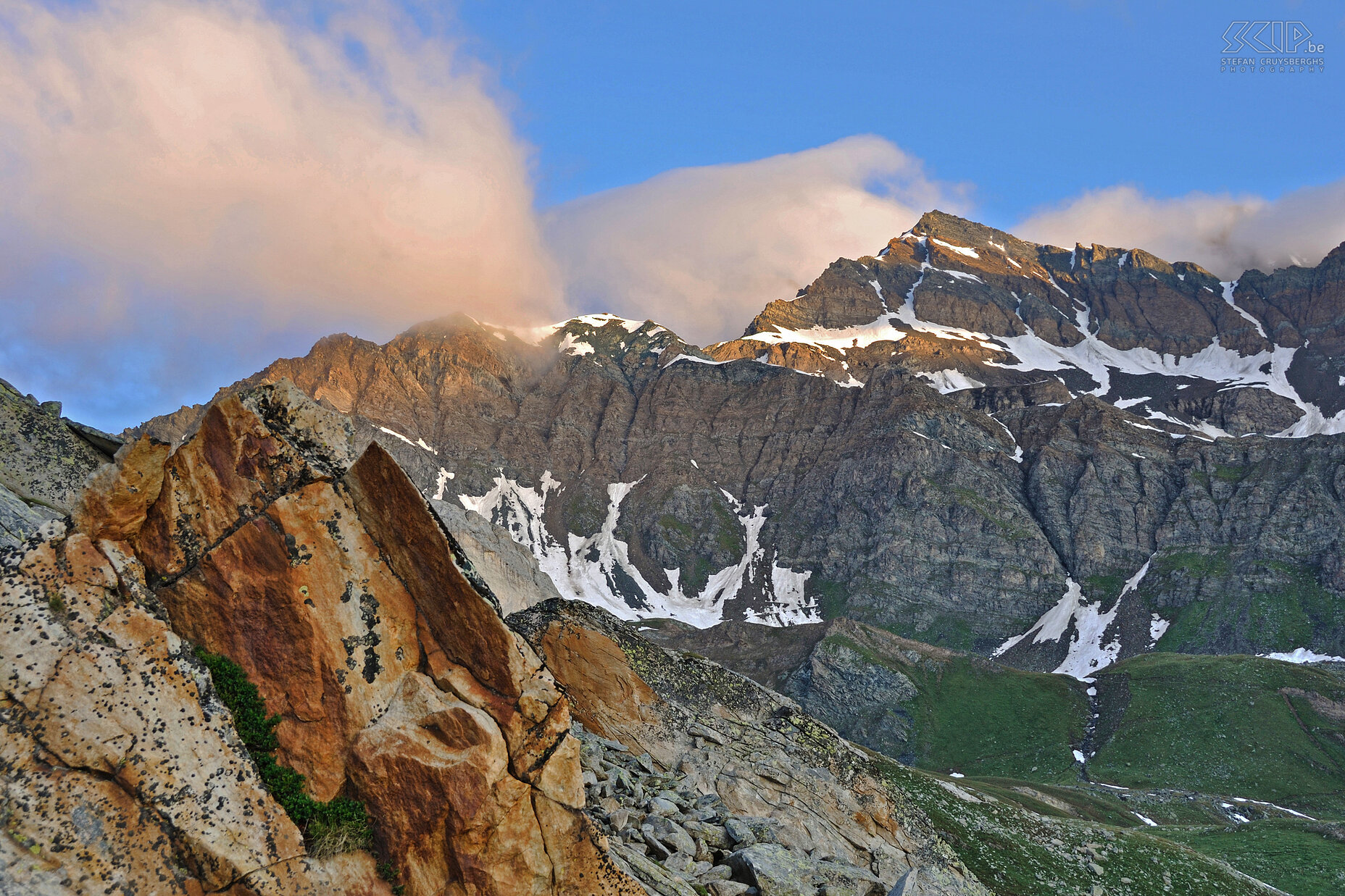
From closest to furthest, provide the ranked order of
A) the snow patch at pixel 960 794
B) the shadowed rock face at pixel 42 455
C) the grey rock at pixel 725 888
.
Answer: the grey rock at pixel 725 888 → the shadowed rock face at pixel 42 455 → the snow patch at pixel 960 794

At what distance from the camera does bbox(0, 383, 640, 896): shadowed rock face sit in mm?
11383

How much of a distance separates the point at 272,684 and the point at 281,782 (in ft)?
5.09

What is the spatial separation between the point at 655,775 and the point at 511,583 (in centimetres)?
8270

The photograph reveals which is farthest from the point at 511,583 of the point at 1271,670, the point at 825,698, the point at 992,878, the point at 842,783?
the point at 1271,670

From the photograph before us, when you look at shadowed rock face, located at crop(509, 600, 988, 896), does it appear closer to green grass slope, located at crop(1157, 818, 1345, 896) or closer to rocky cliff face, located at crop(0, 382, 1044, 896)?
rocky cliff face, located at crop(0, 382, 1044, 896)

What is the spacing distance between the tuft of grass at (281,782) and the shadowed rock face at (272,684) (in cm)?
19

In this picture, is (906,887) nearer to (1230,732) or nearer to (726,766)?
(726,766)

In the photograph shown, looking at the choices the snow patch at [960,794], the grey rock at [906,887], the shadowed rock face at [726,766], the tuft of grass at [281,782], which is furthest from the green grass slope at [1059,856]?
the tuft of grass at [281,782]

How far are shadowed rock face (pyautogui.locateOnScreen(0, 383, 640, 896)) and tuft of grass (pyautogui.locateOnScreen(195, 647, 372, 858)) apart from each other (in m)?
0.19

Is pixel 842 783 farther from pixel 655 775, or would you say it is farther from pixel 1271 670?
pixel 1271 670

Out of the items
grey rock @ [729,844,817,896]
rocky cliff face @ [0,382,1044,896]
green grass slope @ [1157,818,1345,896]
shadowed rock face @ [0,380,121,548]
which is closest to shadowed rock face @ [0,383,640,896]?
rocky cliff face @ [0,382,1044,896]

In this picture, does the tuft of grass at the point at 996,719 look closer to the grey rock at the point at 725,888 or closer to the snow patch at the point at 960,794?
the snow patch at the point at 960,794

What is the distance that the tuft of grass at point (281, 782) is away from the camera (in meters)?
12.8

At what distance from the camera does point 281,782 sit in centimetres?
1285
